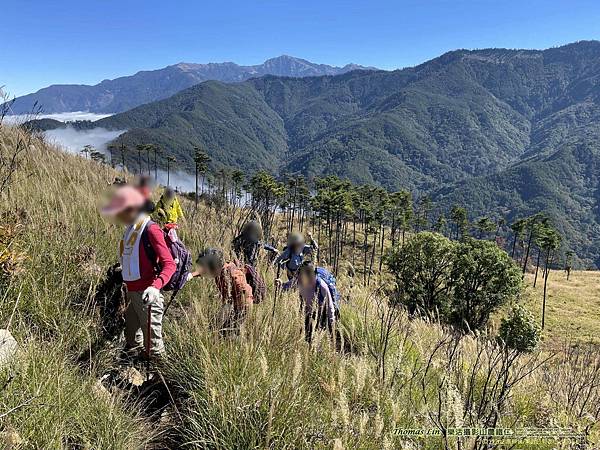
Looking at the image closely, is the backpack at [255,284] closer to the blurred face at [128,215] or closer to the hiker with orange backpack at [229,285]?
the hiker with orange backpack at [229,285]

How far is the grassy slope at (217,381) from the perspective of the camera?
2088 mm

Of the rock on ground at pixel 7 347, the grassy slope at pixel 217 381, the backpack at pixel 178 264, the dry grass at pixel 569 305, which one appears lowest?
the dry grass at pixel 569 305

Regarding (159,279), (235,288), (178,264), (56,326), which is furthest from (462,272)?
(56,326)

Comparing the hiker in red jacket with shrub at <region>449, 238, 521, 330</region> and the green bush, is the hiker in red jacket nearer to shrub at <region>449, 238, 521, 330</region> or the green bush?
the green bush

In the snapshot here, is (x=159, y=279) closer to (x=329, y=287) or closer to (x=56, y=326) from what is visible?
(x=56, y=326)

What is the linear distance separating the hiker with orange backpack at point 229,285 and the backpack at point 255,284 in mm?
69

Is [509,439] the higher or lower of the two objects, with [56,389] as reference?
lower

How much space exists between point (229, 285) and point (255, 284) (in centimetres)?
36

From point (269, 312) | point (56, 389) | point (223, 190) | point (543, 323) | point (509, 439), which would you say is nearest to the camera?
point (56, 389)

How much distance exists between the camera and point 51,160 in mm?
6562

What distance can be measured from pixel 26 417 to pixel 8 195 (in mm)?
3392

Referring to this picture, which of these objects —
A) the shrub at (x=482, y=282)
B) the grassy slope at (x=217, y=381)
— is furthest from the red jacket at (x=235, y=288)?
the shrub at (x=482, y=282)

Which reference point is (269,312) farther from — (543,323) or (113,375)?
(543,323)

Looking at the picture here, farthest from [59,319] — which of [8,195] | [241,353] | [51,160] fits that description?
[51,160]
